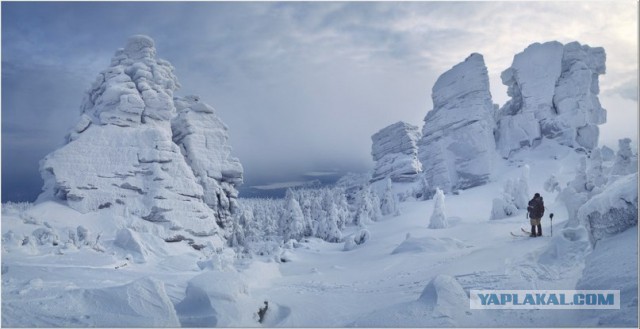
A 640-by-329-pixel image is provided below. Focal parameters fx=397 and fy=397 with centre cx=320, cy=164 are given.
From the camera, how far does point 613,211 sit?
30.7 feet

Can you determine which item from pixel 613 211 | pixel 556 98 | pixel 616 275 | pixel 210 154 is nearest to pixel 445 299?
pixel 616 275

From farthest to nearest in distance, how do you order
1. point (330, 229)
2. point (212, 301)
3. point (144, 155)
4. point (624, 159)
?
point (330, 229) < point (144, 155) < point (624, 159) < point (212, 301)

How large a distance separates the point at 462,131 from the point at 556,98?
12.7 metres

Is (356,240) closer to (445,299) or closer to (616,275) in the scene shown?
(445,299)

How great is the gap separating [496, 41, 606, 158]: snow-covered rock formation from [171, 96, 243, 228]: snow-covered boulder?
35.5m

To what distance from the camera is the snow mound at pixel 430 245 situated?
59.4 ft

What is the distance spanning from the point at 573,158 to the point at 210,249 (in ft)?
137

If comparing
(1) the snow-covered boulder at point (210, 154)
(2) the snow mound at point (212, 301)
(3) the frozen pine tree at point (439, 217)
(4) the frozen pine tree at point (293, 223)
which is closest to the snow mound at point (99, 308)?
(2) the snow mound at point (212, 301)

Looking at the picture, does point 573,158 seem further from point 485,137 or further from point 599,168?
point 599,168

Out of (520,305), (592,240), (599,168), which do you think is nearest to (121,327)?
(520,305)

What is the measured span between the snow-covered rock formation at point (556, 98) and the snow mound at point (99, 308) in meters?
51.2

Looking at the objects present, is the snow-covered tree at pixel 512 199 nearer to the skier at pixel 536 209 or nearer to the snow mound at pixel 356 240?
the snow mound at pixel 356 240

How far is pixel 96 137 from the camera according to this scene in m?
32.8

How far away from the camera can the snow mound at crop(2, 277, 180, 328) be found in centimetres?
907
